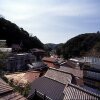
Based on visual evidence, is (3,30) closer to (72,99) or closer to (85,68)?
(85,68)

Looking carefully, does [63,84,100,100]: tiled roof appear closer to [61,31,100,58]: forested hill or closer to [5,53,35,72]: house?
[5,53,35,72]: house

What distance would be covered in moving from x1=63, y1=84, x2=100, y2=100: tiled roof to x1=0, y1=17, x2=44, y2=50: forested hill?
175 ft

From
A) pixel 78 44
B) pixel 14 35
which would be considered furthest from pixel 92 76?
pixel 14 35

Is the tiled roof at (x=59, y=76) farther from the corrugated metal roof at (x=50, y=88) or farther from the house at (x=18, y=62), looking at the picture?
the house at (x=18, y=62)

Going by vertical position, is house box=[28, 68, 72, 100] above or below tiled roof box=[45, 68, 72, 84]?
below

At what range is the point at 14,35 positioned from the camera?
218 feet

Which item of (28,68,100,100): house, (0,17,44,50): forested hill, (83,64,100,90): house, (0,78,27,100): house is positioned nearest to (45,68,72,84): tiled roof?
(28,68,100,100): house

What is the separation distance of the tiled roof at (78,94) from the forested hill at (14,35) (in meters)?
53.2

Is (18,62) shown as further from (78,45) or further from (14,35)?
(78,45)

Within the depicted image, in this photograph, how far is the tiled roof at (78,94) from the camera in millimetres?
11414

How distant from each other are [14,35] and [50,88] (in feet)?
179

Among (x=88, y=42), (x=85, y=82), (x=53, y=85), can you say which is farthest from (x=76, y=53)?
(x=53, y=85)

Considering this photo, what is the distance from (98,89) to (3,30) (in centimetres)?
5259

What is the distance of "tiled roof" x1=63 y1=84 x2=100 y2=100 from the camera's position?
1141cm
